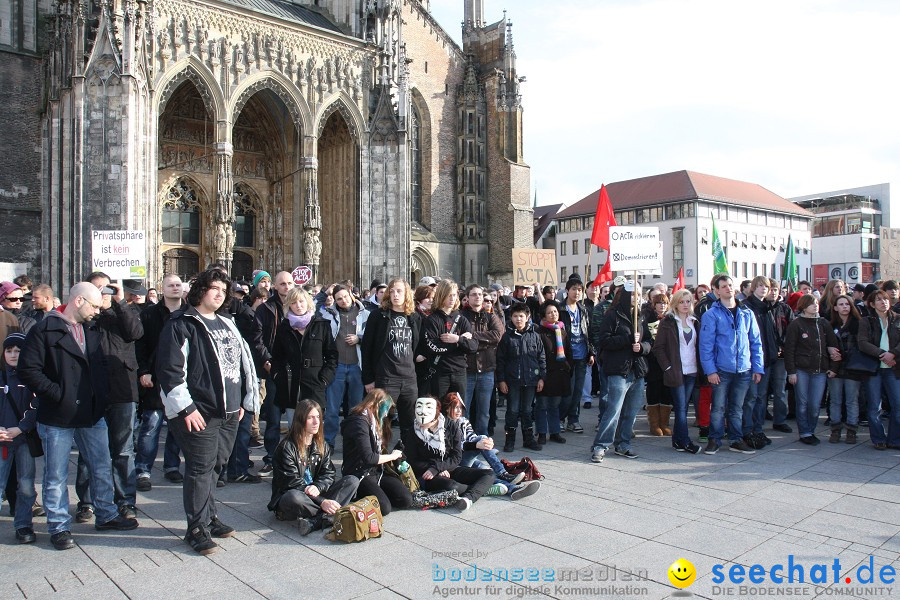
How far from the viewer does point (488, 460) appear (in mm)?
6488

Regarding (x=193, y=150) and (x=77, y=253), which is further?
(x=193, y=150)

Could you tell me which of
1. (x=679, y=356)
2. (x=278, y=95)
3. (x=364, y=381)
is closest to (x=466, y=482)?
(x=364, y=381)

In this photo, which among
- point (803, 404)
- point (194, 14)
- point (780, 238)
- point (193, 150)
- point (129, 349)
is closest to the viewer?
point (129, 349)

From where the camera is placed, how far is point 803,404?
8.38m

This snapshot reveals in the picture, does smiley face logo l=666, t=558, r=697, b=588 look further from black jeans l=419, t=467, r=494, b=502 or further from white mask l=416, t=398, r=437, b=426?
white mask l=416, t=398, r=437, b=426

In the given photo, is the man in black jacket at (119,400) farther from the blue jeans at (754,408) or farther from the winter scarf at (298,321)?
the blue jeans at (754,408)

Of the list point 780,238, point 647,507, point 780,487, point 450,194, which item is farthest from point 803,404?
point 780,238

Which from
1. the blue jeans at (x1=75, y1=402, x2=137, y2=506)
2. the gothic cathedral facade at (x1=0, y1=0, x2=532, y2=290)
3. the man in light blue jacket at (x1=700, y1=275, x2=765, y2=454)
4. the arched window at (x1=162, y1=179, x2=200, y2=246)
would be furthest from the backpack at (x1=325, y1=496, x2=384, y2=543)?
the arched window at (x1=162, y1=179, x2=200, y2=246)

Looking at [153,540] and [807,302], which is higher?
[807,302]

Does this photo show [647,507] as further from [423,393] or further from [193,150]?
[193,150]

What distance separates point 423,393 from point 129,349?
3027 mm

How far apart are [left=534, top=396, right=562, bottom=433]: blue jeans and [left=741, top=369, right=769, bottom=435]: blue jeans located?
84.8 inches

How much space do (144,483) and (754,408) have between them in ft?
22.2

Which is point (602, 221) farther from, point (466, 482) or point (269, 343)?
point (466, 482)
